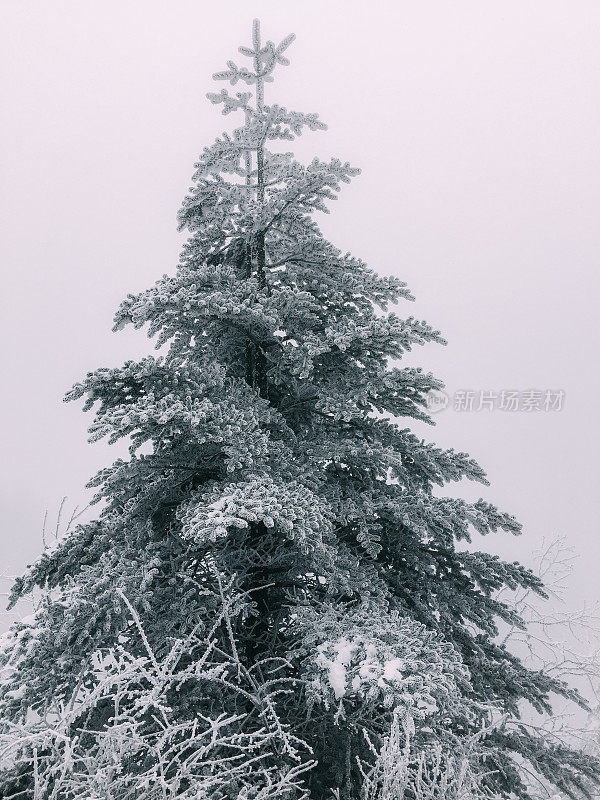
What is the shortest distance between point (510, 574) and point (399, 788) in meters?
2.67

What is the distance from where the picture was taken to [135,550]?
18.8 ft

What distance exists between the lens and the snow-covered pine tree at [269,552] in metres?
5.00

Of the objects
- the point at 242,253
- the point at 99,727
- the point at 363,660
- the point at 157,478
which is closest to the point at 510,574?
the point at 363,660

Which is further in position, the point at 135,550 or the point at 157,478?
the point at 157,478

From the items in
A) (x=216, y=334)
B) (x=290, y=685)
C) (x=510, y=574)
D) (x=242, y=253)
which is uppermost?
(x=242, y=253)

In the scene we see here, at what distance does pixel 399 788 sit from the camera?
4227 millimetres

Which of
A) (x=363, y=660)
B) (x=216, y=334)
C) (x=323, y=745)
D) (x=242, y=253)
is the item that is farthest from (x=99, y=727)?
(x=242, y=253)

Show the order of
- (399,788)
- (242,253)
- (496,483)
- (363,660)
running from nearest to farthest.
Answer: (399,788) → (363,660) → (242,253) → (496,483)

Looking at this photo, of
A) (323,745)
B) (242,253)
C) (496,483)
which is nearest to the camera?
(323,745)

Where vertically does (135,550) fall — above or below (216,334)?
below

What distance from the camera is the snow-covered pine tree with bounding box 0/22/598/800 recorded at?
500 cm

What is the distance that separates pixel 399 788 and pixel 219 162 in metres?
6.02

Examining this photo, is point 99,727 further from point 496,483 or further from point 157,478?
point 496,483

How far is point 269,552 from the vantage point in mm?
6324
